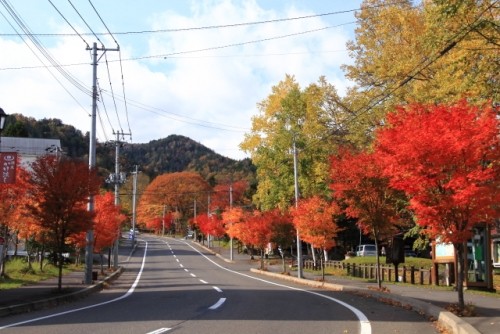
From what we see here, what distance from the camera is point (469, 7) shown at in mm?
15914

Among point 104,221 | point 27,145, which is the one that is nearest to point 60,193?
point 104,221

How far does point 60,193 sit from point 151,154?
163 m

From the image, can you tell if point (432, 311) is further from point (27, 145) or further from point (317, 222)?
point (27, 145)

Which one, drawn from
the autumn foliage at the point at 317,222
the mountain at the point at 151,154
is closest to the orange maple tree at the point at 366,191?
the autumn foliage at the point at 317,222

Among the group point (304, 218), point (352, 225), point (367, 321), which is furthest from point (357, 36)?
point (352, 225)

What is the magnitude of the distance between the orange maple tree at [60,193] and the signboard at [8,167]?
1919mm

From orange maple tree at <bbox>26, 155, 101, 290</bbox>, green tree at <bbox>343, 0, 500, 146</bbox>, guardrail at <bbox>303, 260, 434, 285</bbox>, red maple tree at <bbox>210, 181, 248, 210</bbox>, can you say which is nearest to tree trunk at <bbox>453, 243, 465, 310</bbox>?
green tree at <bbox>343, 0, 500, 146</bbox>

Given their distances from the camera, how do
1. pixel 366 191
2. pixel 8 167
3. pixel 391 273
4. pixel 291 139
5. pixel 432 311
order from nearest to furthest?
1. pixel 432 311
2. pixel 8 167
3. pixel 366 191
4. pixel 391 273
5. pixel 291 139

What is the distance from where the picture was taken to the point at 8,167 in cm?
1753

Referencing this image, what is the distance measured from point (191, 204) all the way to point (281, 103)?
2502 inches

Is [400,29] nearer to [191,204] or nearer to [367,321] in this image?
[367,321]

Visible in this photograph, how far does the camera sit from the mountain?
297 ft

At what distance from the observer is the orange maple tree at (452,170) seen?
11.4 meters

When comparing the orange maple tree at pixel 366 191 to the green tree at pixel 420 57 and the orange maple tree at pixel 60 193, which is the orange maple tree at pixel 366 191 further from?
the orange maple tree at pixel 60 193
